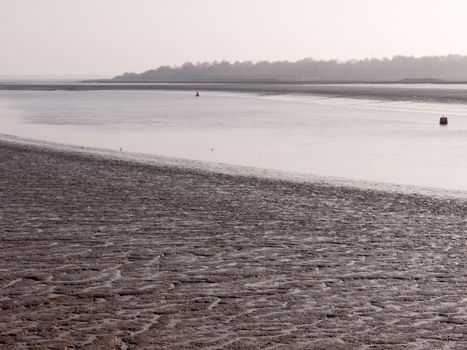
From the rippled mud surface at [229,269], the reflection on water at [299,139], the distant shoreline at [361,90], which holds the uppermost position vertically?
the distant shoreline at [361,90]

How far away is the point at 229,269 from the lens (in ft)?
30.8

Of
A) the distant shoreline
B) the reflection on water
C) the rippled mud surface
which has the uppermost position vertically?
the distant shoreline

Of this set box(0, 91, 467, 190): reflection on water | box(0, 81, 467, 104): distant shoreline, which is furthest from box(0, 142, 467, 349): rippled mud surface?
box(0, 81, 467, 104): distant shoreline

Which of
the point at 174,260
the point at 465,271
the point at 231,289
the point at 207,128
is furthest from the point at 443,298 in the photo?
the point at 207,128

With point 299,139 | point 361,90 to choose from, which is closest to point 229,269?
point 299,139

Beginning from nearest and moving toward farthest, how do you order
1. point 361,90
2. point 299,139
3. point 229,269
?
point 229,269 < point 299,139 < point 361,90

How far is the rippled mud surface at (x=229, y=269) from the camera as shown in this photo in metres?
6.87

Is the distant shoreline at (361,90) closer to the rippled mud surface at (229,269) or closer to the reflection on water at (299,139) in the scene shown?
the reflection on water at (299,139)

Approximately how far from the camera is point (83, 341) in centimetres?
656

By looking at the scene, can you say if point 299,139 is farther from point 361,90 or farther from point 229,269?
point 361,90

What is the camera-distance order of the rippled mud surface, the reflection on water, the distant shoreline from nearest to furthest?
1. the rippled mud surface
2. the reflection on water
3. the distant shoreline

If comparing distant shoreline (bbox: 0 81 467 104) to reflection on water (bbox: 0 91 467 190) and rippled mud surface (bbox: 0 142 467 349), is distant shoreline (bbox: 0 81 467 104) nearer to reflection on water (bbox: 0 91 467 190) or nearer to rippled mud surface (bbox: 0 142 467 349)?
reflection on water (bbox: 0 91 467 190)

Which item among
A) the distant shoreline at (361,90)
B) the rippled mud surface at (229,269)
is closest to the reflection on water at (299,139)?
the rippled mud surface at (229,269)

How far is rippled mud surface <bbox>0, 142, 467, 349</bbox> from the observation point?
22.5ft
